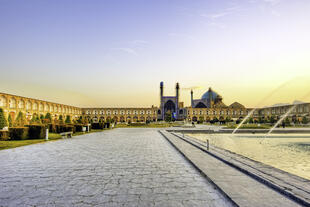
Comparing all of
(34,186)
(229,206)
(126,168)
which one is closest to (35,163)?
(34,186)

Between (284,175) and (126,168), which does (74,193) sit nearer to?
(126,168)

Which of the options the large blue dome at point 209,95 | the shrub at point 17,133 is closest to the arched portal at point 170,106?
the large blue dome at point 209,95

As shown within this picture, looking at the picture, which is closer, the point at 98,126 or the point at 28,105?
the point at 98,126

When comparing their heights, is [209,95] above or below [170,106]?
above

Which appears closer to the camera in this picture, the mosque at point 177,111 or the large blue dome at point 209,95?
the mosque at point 177,111

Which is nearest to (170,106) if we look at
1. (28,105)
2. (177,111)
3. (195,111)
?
(177,111)

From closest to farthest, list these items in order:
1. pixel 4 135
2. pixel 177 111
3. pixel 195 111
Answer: pixel 4 135 < pixel 195 111 < pixel 177 111

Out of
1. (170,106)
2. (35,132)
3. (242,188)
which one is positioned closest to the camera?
(242,188)

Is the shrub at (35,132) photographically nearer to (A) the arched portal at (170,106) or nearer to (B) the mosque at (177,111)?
(B) the mosque at (177,111)

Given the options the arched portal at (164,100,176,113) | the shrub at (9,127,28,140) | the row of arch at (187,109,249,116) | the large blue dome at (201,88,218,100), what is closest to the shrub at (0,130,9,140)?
the shrub at (9,127,28,140)

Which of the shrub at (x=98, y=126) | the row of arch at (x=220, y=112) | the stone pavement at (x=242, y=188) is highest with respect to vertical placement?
the row of arch at (x=220, y=112)

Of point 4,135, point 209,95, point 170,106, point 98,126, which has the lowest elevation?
point 98,126

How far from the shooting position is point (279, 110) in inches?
2261

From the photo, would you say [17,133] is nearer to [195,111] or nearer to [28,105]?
[28,105]
